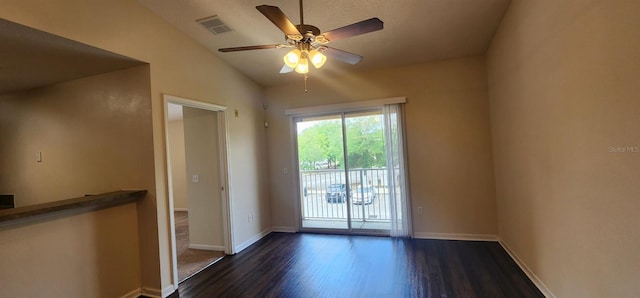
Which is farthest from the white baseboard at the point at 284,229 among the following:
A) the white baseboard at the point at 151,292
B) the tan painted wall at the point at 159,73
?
the white baseboard at the point at 151,292

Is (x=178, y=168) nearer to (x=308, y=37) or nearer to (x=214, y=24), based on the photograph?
(x=214, y=24)

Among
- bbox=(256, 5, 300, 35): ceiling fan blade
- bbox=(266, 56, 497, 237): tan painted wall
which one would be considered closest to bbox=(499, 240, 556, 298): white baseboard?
bbox=(266, 56, 497, 237): tan painted wall

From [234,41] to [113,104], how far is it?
58.4 inches

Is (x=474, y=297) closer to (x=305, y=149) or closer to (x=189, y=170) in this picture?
(x=305, y=149)

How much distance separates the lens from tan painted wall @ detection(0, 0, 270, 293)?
2079mm

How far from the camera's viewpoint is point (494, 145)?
3.55 m

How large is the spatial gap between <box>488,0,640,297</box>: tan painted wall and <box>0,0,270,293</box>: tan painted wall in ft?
11.2

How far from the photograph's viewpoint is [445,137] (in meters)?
3.82

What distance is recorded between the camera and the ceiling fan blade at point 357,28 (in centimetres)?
178

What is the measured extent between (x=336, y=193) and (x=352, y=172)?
1.66 feet

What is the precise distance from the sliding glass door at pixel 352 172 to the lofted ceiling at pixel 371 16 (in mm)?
985

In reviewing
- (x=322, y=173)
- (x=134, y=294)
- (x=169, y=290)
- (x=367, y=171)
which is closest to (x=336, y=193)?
(x=322, y=173)

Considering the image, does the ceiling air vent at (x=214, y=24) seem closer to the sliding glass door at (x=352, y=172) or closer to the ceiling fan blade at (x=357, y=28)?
the ceiling fan blade at (x=357, y=28)

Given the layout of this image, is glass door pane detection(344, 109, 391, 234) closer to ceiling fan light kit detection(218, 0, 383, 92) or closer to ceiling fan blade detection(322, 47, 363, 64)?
ceiling fan blade detection(322, 47, 363, 64)
